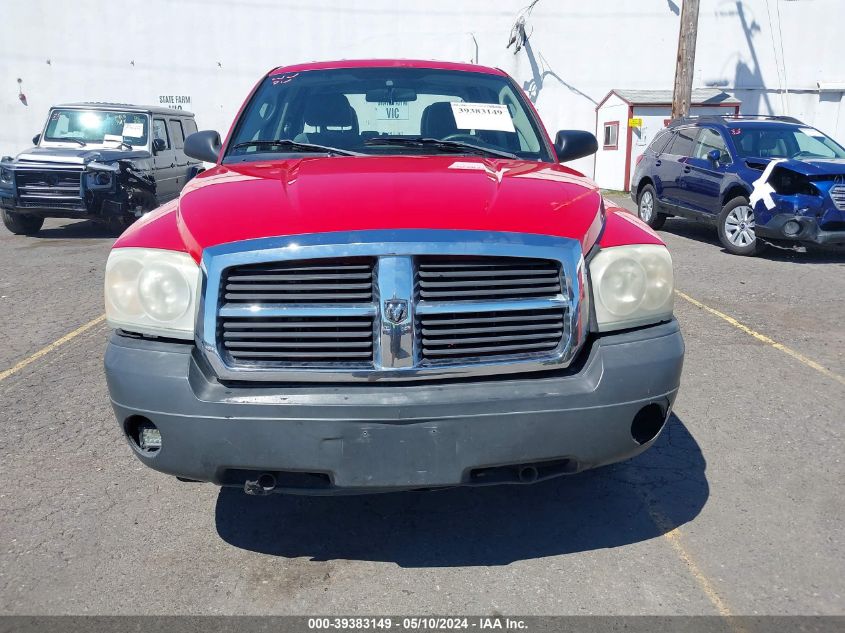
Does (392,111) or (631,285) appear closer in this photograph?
(631,285)

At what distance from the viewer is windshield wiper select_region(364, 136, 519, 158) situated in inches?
140

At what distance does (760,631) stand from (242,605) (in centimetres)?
167

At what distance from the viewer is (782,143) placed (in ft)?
32.9

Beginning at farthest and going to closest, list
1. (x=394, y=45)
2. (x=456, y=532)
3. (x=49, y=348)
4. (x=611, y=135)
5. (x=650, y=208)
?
(x=394, y=45)
(x=611, y=135)
(x=650, y=208)
(x=49, y=348)
(x=456, y=532)

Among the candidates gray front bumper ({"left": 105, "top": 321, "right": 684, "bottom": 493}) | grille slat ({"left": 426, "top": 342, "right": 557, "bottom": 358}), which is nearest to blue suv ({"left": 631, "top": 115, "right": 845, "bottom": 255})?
gray front bumper ({"left": 105, "top": 321, "right": 684, "bottom": 493})

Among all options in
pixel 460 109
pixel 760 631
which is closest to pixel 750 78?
pixel 460 109

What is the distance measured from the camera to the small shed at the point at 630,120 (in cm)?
1923

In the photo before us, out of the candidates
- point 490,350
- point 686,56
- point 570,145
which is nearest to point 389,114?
point 570,145

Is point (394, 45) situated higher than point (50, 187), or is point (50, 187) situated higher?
point (394, 45)

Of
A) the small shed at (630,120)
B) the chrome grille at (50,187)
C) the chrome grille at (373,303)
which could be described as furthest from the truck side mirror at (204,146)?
the small shed at (630,120)

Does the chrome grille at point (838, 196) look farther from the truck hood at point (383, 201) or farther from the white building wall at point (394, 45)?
the white building wall at point (394, 45)

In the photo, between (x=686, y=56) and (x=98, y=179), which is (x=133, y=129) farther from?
(x=686, y=56)

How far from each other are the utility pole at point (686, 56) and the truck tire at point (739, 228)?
755 centimetres

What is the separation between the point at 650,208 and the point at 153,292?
35.1 ft
